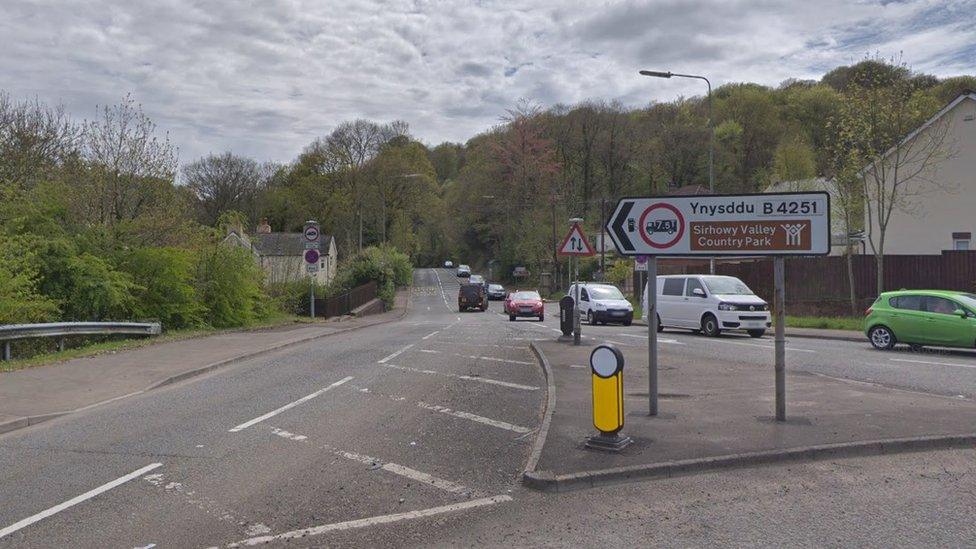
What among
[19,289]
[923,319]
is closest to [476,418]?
[19,289]

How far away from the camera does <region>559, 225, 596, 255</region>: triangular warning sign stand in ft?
49.5

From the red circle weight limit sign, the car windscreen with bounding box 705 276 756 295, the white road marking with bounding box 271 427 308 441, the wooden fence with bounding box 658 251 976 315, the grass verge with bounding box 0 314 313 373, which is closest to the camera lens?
the white road marking with bounding box 271 427 308 441

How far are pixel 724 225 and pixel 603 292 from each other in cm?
2020

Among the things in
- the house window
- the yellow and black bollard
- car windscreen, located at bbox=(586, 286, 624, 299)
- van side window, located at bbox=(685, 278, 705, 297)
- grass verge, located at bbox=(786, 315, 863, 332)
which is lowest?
grass verge, located at bbox=(786, 315, 863, 332)

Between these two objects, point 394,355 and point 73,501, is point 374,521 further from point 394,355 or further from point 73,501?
point 394,355

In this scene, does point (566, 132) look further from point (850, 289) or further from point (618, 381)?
point (618, 381)

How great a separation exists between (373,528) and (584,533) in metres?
1.48

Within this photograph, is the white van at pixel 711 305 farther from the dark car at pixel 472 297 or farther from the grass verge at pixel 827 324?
the dark car at pixel 472 297

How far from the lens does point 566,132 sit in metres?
74.6

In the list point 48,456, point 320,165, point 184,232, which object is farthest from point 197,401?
point 320,165

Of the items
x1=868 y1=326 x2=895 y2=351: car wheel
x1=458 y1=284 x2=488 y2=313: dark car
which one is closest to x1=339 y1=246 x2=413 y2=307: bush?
x1=458 y1=284 x2=488 y2=313: dark car

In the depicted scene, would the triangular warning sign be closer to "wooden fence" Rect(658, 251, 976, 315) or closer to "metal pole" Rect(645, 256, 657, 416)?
"metal pole" Rect(645, 256, 657, 416)

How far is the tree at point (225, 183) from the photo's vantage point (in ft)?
230

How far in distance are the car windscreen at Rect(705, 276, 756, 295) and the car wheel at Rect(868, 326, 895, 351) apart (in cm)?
509
